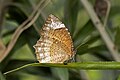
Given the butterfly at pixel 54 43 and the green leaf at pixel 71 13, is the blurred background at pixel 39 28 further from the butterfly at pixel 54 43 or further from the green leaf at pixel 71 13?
the butterfly at pixel 54 43

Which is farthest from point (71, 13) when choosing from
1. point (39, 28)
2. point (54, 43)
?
point (54, 43)

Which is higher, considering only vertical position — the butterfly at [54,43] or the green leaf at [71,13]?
the green leaf at [71,13]

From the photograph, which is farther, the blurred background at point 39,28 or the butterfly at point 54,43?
the blurred background at point 39,28

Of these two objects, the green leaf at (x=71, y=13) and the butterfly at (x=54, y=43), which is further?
the green leaf at (x=71, y=13)

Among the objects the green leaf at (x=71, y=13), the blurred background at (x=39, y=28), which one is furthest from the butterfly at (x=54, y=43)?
the green leaf at (x=71, y=13)

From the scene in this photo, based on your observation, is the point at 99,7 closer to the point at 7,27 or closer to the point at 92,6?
the point at 92,6

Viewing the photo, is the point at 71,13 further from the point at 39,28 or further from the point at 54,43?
the point at 54,43

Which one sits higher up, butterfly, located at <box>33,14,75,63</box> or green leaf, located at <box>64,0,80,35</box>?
green leaf, located at <box>64,0,80,35</box>

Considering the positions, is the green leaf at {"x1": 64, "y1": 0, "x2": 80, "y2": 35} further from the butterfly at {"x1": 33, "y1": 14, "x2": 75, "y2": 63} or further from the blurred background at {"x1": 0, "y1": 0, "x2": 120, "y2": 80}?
the butterfly at {"x1": 33, "y1": 14, "x2": 75, "y2": 63}

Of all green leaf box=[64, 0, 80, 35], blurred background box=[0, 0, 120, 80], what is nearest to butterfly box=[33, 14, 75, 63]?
blurred background box=[0, 0, 120, 80]
